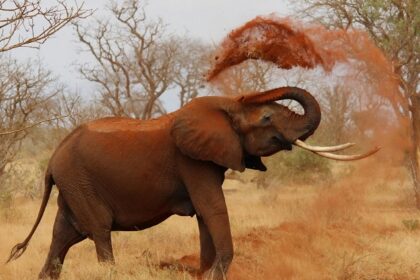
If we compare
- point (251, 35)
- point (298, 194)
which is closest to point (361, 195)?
point (298, 194)

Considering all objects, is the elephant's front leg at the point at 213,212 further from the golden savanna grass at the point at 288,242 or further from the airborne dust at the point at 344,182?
the airborne dust at the point at 344,182

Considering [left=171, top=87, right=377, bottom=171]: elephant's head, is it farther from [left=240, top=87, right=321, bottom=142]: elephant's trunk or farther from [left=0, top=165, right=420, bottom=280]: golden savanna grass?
[left=0, top=165, right=420, bottom=280]: golden savanna grass

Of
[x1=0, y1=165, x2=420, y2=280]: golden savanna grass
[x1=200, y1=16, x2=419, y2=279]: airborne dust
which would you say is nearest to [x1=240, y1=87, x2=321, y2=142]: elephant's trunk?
[x1=200, y1=16, x2=419, y2=279]: airborne dust

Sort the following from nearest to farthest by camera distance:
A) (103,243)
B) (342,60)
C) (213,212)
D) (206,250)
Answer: (213,212)
(206,250)
(103,243)
(342,60)

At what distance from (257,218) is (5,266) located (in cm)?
620

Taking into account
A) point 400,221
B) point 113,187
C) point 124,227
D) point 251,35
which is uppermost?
point 251,35

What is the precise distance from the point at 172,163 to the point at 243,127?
94 cm

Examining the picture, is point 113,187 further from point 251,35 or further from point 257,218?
point 257,218

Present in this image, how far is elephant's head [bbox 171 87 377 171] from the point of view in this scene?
7641mm

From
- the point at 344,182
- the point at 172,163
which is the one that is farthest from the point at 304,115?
the point at 344,182

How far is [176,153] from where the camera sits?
7.94m

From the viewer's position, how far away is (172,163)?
796 centimetres

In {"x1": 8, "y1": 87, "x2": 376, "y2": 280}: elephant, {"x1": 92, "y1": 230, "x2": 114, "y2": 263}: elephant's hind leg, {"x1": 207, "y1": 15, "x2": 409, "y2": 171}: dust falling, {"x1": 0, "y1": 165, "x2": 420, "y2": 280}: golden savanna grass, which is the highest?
{"x1": 207, "y1": 15, "x2": 409, "y2": 171}: dust falling

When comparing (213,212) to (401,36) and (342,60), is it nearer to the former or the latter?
(342,60)
